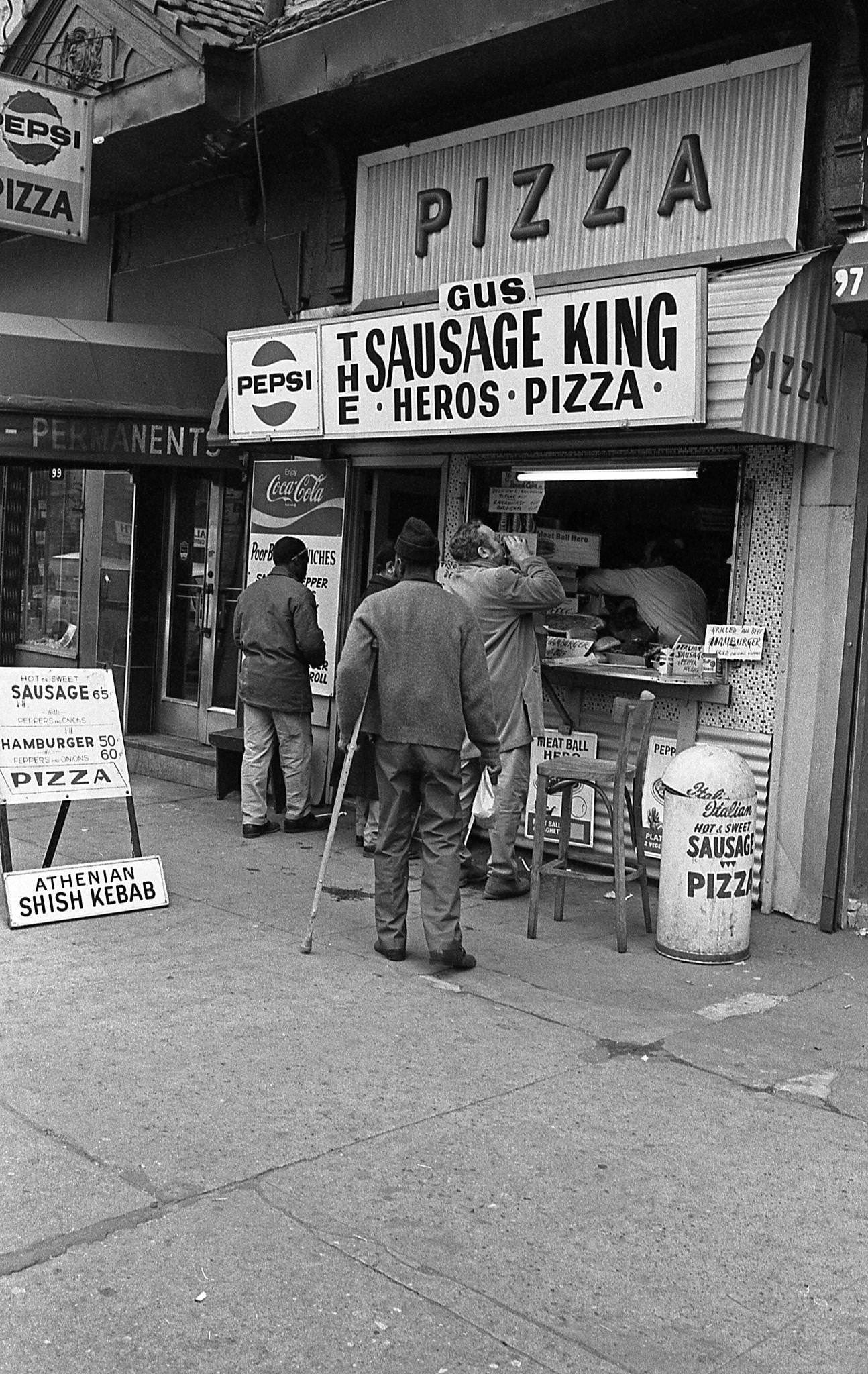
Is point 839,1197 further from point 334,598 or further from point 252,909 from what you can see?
point 334,598

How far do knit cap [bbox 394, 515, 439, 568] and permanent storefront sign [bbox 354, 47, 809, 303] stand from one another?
2408mm

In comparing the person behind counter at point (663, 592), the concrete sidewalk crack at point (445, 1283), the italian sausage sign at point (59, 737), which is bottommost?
the concrete sidewalk crack at point (445, 1283)

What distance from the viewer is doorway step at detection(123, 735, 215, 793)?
35.3ft

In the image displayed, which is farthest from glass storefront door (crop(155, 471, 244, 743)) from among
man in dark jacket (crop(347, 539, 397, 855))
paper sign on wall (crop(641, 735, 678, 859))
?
paper sign on wall (crop(641, 735, 678, 859))

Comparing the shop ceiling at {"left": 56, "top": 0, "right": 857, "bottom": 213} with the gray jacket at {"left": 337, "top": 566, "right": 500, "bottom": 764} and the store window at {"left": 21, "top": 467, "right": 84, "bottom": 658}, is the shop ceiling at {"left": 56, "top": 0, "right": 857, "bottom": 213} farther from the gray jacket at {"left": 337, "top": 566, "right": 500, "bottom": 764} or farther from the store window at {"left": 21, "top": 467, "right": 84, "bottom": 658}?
the store window at {"left": 21, "top": 467, "right": 84, "bottom": 658}

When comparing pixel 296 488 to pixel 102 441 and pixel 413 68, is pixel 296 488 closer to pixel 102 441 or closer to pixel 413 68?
pixel 102 441

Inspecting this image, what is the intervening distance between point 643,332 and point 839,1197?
4199 mm

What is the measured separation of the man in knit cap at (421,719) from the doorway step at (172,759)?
14.7ft

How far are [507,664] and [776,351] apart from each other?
2.19m

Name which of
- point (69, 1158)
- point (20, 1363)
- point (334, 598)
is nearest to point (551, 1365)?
point (20, 1363)

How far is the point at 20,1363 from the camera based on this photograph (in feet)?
10.5

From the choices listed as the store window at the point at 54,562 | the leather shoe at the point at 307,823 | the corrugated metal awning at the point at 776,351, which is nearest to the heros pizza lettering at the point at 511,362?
the corrugated metal awning at the point at 776,351

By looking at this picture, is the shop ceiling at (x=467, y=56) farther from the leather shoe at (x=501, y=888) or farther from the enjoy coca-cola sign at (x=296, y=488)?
the leather shoe at (x=501, y=888)

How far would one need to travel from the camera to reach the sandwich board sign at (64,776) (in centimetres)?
699
